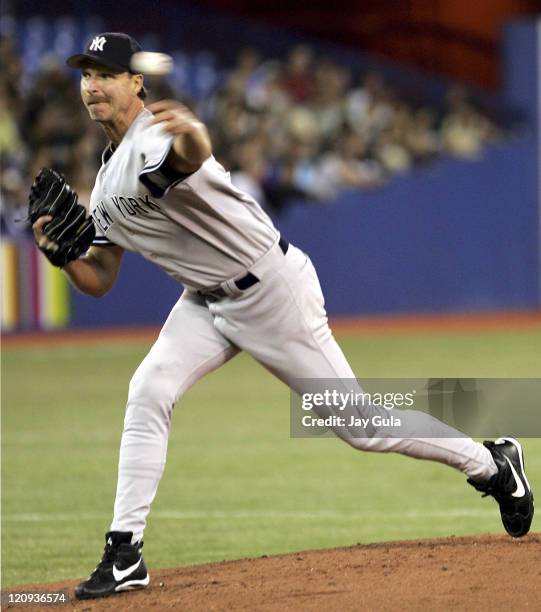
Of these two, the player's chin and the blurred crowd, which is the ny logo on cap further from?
the blurred crowd

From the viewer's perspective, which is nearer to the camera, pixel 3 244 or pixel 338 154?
pixel 3 244

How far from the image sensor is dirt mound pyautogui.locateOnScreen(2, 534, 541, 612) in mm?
4402

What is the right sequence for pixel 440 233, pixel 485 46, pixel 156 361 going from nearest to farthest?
pixel 156 361 < pixel 440 233 < pixel 485 46

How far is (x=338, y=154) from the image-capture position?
17.7 metres

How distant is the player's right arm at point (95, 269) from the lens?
197 inches

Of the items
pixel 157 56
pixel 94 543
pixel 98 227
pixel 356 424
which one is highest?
pixel 157 56

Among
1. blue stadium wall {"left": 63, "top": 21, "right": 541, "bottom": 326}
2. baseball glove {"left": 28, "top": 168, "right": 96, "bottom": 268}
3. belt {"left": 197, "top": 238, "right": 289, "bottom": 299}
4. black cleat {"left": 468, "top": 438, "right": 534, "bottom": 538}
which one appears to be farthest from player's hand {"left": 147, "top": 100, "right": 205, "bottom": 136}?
blue stadium wall {"left": 63, "top": 21, "right": 541, "bottom": 326}

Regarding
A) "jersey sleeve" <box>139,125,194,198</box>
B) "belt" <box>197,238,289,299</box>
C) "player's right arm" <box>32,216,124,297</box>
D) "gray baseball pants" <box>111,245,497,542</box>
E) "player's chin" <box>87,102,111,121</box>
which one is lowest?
"gray baseball pants" <box>111,245,497,542</box>

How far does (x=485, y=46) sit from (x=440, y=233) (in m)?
5.58

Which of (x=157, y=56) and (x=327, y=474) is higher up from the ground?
(x=157, y=56)

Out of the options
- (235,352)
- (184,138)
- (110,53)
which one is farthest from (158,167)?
(235,352)

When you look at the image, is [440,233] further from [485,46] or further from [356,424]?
[356,424]

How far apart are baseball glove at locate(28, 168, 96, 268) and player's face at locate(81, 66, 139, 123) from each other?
315 millimetres

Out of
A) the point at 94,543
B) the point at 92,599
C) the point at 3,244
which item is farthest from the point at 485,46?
the point at 92,599
